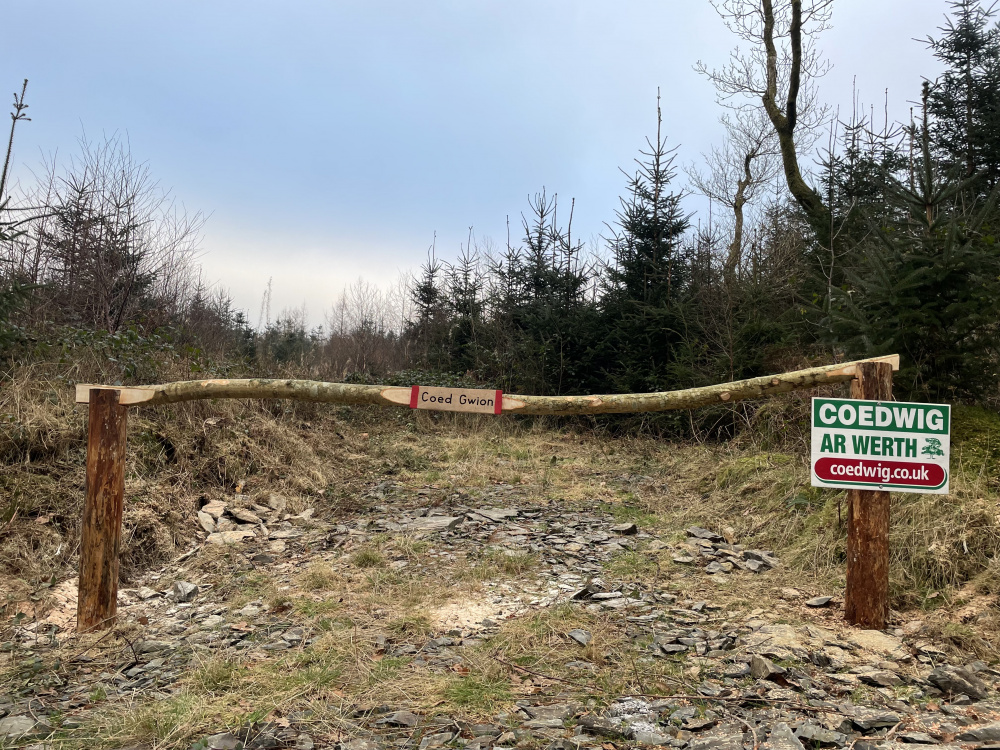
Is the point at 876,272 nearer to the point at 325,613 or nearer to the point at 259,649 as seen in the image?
the point at 325,613

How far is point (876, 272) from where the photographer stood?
5.73 metres

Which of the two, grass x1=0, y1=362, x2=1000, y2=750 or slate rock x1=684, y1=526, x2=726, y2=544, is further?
slate rock x1=684, y1=526, x2=726, y2=544

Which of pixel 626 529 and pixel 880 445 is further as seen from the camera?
pixel 626 529

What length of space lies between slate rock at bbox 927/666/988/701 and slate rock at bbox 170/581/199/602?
492 centimetres

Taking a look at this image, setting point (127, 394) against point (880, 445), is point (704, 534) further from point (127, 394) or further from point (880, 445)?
point (127, 394)

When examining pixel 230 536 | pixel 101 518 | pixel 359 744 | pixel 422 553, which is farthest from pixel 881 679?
pixel 230 536

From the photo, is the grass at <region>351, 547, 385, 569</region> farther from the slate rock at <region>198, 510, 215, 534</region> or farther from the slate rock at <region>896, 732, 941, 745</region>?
the slate rock at <region>896, 732, 941, 745</region>

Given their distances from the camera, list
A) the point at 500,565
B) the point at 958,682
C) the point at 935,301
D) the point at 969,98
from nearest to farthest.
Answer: the point at 958,682 → the point at 500,565 → the point at 935,301 → the point at 969,98

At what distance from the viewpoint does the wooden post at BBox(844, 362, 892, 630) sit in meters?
3.68

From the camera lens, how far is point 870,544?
368 cm

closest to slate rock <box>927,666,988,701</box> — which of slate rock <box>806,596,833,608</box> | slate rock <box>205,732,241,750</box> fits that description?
slate rock <box>806,596,833,608</box>

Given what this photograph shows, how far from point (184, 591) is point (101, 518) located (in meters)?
1.07

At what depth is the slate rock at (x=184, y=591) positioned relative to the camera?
4758 millimetres

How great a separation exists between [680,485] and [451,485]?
3.15 m
